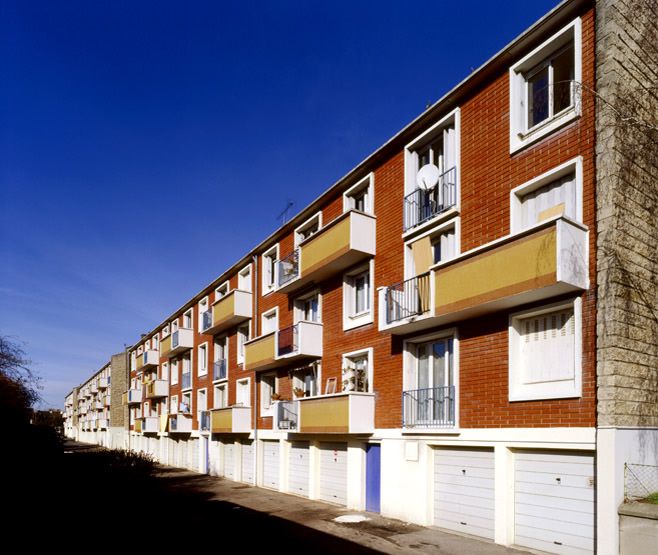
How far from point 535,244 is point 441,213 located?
3880 mm

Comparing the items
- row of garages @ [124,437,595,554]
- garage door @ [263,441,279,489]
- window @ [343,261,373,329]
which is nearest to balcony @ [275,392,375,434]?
row of garages @ [124,437,595,554]

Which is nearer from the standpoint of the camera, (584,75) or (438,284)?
(584,75)

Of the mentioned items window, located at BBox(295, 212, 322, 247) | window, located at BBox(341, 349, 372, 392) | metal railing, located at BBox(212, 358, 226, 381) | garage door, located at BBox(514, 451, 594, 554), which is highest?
window, located at BBox(295, 212, 322, 247)

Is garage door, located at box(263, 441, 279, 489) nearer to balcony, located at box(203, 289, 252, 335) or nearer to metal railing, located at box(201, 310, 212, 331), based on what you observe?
balcony, located at box(203, 289, 252, 335)

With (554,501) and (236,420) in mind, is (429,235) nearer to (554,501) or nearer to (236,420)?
(554,501)

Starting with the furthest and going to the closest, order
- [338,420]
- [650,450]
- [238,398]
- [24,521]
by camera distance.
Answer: [238,398], [338,420], [650,450], [24,521]

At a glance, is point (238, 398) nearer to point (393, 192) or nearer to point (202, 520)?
point (202, 520)

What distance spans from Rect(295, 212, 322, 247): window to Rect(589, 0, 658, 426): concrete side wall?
37.4 ft

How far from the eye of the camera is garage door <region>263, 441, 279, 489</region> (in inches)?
891

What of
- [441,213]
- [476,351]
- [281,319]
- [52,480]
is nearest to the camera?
[52,480]

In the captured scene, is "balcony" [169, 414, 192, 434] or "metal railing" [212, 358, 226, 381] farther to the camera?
"balcony" [169, 414, 192, 434]

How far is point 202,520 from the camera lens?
15.1 meters

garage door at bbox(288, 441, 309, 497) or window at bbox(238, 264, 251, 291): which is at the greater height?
window at bbox(238, 264, 251, 291)

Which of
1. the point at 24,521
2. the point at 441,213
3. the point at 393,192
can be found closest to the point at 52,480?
the point at 24,521
